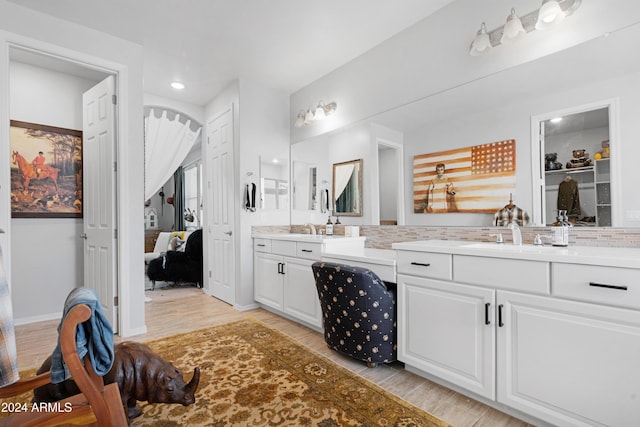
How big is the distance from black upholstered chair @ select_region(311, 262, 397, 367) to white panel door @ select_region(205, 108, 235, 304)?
6.30 ft

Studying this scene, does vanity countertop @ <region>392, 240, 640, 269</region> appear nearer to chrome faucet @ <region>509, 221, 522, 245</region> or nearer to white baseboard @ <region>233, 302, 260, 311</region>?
chrome faucet @ <region>509, 221, 522, 245</region>

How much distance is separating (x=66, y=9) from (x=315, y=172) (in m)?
2.56

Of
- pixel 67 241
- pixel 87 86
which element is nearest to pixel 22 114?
pixel 87 86

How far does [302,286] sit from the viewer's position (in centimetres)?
292

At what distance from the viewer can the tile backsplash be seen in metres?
1.70

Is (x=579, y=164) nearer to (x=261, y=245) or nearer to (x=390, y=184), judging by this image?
(x=390, y=184)

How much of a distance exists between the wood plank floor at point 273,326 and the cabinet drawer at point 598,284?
29.0 inches

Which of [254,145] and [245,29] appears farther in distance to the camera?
[254,145]

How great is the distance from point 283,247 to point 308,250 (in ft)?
1.36

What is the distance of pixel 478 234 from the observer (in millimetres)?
2254

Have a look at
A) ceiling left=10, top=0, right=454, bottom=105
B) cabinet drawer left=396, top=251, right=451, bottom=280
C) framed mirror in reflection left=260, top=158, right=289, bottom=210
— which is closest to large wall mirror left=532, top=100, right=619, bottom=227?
cabinet drawer left=396, top=251, right=451, bottom=280

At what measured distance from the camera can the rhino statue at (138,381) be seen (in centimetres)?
135

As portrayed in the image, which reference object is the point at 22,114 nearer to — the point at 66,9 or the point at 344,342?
the point at 66,9

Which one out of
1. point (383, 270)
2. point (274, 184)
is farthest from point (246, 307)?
point (383, 270)
